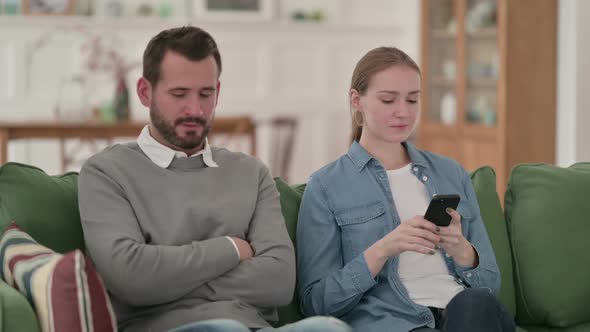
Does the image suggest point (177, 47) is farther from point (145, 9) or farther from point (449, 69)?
point (145, 9)

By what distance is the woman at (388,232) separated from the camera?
6.58 ft

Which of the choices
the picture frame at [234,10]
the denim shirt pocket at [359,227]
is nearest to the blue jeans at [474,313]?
the denim shirt pocket at [359,227]

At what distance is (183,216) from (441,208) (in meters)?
0.57

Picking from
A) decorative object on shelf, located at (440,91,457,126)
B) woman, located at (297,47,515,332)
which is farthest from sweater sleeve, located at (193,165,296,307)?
decorative object on shelf, located at (440,91,457,126)

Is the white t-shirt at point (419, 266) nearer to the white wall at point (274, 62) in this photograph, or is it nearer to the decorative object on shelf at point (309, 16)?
the white wall at point (274, 62)

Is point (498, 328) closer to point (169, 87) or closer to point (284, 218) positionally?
point (284, 218)

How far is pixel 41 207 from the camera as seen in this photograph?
2.04 meters

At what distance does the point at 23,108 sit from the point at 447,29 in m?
3.25

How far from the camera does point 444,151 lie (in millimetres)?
6469

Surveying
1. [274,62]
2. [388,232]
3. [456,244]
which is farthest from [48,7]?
[456,244]

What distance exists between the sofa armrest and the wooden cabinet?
402 cm

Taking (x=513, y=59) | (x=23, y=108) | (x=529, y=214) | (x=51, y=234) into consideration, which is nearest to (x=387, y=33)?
(x=513, y=59)

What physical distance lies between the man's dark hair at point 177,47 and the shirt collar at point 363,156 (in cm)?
43

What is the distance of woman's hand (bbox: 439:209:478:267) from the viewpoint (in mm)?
1999
